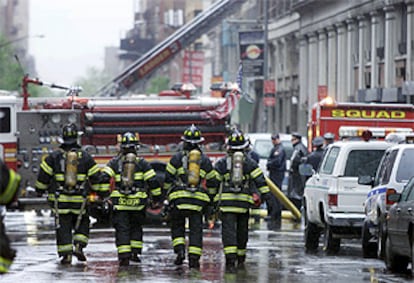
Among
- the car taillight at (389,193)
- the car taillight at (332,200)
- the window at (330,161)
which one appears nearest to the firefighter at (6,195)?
the car taillight at (389,193)

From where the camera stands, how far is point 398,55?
45.8m

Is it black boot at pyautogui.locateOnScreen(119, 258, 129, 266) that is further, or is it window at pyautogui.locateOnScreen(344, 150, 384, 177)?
window at pyautogui.locateOnScreen(344, 150, 384, 177)

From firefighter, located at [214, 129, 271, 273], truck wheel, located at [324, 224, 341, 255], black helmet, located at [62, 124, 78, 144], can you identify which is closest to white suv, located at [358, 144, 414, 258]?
firefighter, located at [214, 129, 271, 273]

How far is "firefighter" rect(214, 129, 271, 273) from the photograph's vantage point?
17109 mm

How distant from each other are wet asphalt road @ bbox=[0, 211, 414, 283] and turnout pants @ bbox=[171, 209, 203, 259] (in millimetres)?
241

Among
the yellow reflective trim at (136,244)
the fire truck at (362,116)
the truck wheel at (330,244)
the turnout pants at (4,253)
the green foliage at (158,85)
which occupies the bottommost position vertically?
the truck wheel at (330,244)

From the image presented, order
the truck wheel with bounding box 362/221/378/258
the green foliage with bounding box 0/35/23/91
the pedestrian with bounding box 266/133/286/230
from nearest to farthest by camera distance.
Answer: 1. the truck wheel with bounding box 362/221/378/258
2. the pedestrian with bounding box 266/133/286/230
3. the green foliage with bounding box 0/35/23/91

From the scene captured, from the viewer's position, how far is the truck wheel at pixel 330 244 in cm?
1984

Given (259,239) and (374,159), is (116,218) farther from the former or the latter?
(259,239)

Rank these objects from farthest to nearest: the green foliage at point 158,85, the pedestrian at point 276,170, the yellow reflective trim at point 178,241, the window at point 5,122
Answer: the green foliage at point 158,85 → the pedestrian at point 276,170 → the window at point 5,122 → the yellow reflective trim at point 178,241

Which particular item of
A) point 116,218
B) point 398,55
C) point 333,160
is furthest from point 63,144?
point 398,55

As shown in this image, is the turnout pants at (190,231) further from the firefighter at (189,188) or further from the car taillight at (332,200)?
the car taillight at (332,200)

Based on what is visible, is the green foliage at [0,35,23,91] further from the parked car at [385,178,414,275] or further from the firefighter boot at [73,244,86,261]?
the parked car at [385,178,414,275]

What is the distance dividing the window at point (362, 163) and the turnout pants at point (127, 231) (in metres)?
3.38
